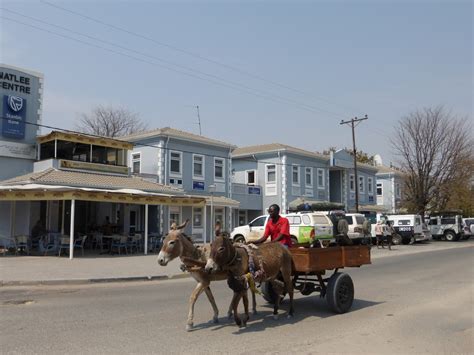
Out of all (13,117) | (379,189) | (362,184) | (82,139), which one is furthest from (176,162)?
(379,189)

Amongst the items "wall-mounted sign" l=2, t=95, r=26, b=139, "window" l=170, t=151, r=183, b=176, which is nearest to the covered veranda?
"window" l=170, t=151, r=183, b=176

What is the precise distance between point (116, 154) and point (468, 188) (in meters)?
35.3

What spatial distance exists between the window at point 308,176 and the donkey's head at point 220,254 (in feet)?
118

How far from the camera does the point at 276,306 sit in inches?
325

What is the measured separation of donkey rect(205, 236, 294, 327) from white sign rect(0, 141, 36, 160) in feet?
70.9

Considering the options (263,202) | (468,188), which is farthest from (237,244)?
(468,188)

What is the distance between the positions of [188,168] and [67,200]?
949 cm

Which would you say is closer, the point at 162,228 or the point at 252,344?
the point at 252,344

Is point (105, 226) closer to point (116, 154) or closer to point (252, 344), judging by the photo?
point (116, 154)

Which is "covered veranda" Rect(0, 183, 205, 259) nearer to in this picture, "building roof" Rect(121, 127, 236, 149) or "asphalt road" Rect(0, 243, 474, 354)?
"building roof" Rect(121, 127, 236, 149)

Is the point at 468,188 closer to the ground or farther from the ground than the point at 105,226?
farther from the ground

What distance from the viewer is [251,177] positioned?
139 feet

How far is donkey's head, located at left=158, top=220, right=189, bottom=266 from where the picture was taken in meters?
6.77

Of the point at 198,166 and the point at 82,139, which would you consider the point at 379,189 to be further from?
the point at 82,139
